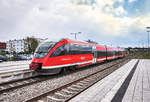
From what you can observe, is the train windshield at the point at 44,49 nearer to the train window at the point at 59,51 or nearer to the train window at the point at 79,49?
the train window at the point at 59,51

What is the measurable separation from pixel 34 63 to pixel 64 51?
2.65 meters

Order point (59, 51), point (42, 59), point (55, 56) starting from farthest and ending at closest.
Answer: point (59, 51) → point (55, 56) → point (42, 59)

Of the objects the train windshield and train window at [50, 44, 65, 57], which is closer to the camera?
the train windshield

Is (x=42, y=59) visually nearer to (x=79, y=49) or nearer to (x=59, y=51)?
(x=59, y=51)

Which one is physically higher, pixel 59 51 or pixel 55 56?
pixel 59 51

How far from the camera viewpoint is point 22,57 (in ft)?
110

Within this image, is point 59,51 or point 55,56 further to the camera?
point 59,51

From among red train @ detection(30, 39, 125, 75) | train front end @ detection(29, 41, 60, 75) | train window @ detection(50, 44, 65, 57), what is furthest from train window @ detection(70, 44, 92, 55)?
train front end @ detection(29, 41, 60, 75)

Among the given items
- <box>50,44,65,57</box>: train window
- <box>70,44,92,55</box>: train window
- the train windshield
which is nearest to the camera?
the train windshield

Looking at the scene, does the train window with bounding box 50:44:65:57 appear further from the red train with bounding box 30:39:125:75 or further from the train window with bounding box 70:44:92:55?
the train window with bounding box 70:44:92:55

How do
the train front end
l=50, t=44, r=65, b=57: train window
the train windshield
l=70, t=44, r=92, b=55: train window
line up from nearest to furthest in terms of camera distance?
the train front end → the train windshield → l=50, t=44, r=65, b=57: train window → l=70, t=44, r=92, b=55: train window

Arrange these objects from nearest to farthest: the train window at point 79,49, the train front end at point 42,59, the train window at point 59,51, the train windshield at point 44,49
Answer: the train front end at point 42,59, the train windshield at point 44,49, the train window at point 59,51, the train window at point 79,49

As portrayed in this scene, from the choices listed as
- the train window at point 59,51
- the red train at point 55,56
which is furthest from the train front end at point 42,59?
the train window at point 59,51

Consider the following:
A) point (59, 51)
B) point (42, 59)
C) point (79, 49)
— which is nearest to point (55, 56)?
point (59, 51)
